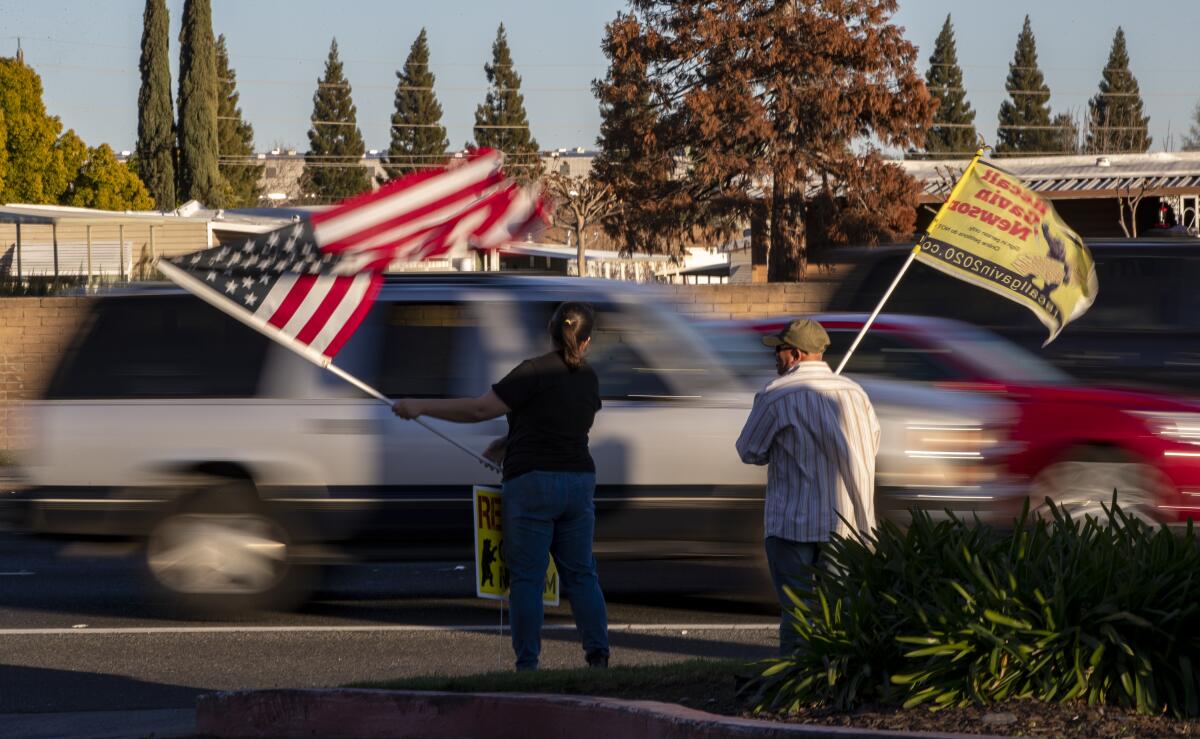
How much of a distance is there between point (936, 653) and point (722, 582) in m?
6.28

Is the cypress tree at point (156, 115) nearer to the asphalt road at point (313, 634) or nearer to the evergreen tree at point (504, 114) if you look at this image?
the evergreen tree at point (504, 114)

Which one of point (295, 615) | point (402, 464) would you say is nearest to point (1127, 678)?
point (402, 464)

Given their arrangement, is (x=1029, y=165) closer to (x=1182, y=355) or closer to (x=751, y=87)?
(x=751, y=87)

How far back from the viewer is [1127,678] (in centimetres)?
531

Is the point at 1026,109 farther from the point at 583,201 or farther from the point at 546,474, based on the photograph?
the point at 546,474

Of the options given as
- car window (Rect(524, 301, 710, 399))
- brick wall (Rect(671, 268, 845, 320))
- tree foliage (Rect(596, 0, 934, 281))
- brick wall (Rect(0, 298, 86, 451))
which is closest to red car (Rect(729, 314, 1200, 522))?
car window (Rect(524, 301, 710, 399))

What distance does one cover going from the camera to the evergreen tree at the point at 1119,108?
10612 centimetres

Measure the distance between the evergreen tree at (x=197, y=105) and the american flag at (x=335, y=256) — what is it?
63.0 meters

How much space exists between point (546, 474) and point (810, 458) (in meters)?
1.22

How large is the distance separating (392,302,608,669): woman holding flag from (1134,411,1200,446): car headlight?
4589 mm

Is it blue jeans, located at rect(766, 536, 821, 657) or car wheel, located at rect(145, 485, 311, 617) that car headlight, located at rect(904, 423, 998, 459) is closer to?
blue jeans, located at rect(766, 536, 821, 657)

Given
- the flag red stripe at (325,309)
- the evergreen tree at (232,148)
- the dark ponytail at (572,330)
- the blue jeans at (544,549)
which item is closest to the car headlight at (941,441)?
the blue jeans at (544,549)

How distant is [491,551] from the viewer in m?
7.72

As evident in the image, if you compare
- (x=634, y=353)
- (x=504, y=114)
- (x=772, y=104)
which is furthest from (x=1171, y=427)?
(x=504, y=114)
